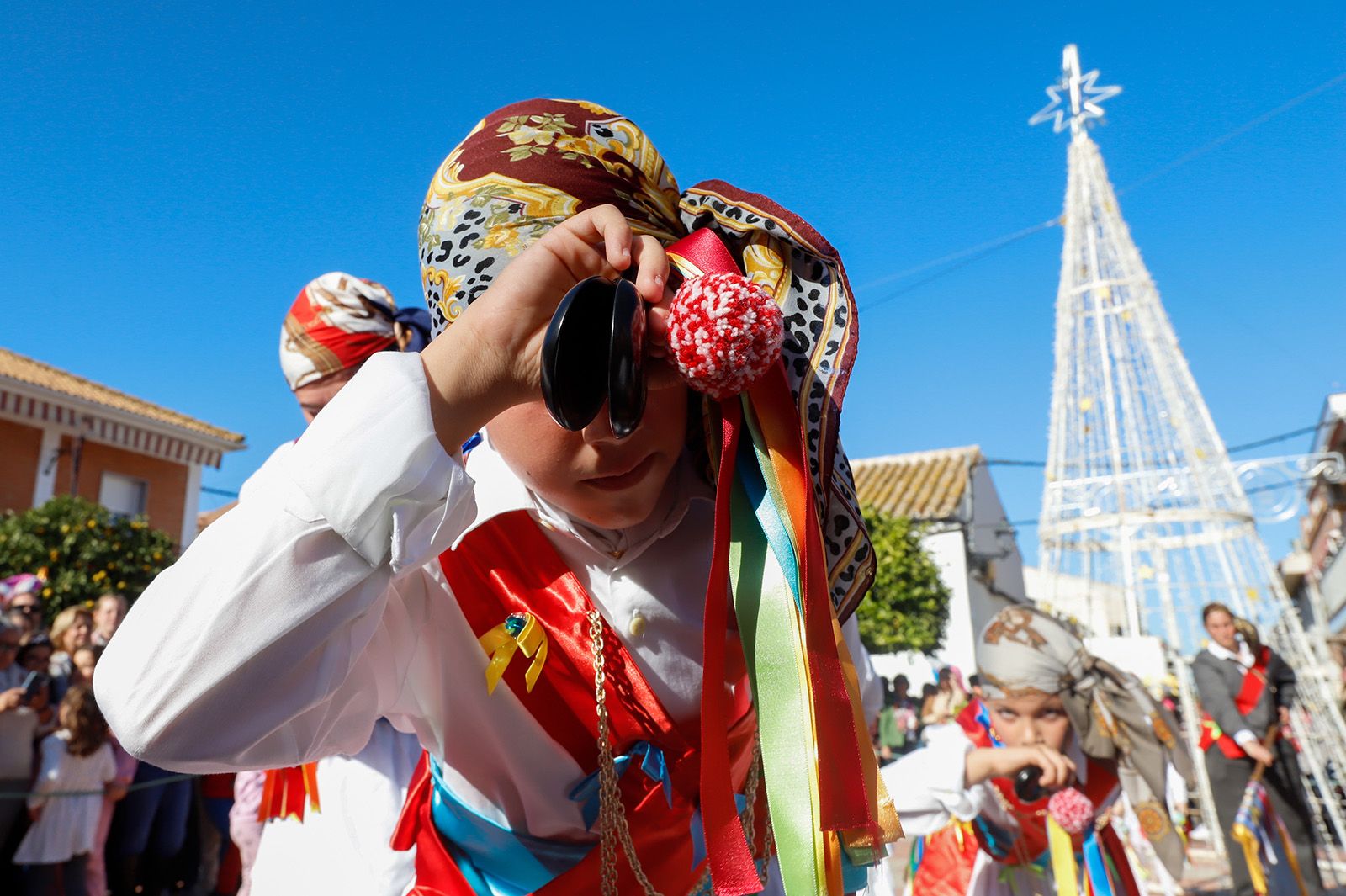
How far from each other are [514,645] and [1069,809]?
2.97 meters

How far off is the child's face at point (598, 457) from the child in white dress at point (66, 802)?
5156 mm

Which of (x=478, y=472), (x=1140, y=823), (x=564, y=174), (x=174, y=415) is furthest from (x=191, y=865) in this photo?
(x=174, y=415)

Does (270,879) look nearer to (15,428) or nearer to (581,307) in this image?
(581,307)

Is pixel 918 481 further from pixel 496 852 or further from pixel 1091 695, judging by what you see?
pixel 496 852

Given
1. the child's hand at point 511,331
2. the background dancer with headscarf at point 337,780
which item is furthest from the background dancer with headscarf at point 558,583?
the background dancer with headscarf at point 337,780

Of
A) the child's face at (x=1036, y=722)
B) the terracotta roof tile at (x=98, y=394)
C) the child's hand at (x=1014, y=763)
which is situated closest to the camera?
the child's hand at (x=1014, y=763)

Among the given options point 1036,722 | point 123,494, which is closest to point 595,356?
point 1036,722

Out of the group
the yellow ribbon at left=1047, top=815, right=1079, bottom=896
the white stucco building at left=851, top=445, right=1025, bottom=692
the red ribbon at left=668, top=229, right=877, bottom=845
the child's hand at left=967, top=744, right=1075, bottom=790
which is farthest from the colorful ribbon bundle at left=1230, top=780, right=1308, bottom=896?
the white stucco building at left=851, top=445, right=1025, bottom=692

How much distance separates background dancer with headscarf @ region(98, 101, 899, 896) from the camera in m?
1.02

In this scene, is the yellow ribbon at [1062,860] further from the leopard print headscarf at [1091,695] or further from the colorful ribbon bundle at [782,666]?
the colorful ribbon bundle at [782,666]

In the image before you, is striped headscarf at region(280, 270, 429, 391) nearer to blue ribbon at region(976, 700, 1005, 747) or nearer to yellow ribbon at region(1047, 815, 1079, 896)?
yellow ribbon at region(1047, 815, 1079, 896)

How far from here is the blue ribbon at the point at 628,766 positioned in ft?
4.57

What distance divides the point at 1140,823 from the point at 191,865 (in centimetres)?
584

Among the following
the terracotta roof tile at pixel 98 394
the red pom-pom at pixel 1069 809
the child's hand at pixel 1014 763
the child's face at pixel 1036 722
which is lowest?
the red pom-pom at pixel 1069 809
